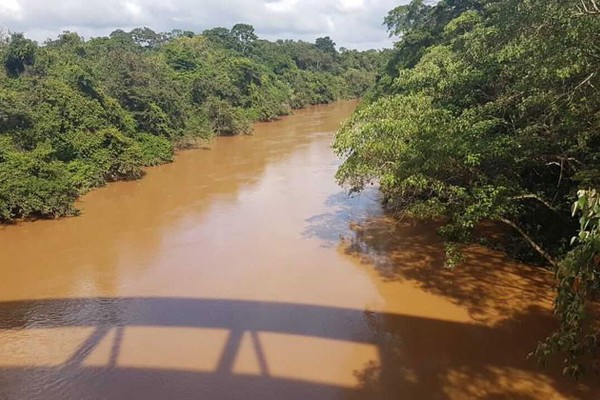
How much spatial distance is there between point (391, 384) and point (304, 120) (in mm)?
30520

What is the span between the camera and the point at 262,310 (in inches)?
331

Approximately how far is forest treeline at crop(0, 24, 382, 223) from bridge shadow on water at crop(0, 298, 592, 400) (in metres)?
5.64

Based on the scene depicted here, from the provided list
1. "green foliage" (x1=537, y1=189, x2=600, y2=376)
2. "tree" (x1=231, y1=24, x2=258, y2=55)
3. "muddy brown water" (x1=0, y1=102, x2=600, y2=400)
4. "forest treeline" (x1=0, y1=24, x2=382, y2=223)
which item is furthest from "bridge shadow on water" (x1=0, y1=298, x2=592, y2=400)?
"tree" (x1=231, y1=24, x2=258, y2=55)

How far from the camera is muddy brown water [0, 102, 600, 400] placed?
645 cm

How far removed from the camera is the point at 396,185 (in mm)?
8797

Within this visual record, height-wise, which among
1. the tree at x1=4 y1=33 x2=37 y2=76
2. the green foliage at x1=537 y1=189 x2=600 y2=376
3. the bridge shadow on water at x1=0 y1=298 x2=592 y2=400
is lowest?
the bridge shadow on water at x1=0 y1=298 x2=592 y2=400

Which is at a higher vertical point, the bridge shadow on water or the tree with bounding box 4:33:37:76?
the tree with bounding box 4:33:37:76

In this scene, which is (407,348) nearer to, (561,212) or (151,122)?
(561,212)

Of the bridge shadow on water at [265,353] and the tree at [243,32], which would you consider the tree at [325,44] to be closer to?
the tree at [243,32]

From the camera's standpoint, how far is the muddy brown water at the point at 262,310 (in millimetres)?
6445

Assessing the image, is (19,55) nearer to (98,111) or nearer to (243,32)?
(98,111)

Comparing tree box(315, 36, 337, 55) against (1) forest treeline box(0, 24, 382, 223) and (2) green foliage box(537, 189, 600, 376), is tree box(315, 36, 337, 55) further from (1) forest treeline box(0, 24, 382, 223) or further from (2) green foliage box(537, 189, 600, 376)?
(2) green foliage box(537, 189, 600, 376)

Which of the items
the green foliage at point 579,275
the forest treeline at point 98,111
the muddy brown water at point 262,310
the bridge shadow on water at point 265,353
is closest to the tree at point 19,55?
the forest treeline at point 98,111

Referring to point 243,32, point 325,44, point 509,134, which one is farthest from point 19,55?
point 325,44
